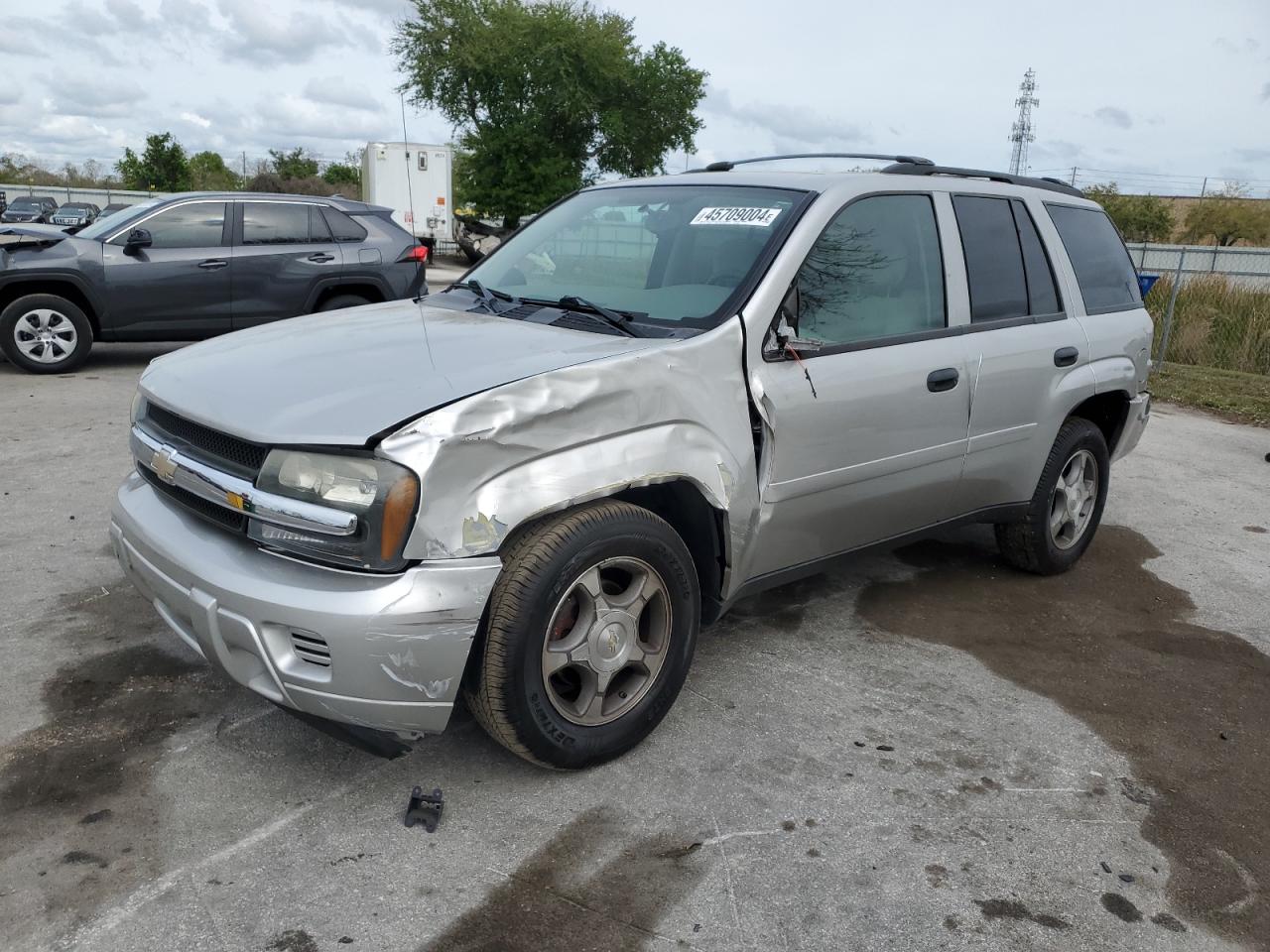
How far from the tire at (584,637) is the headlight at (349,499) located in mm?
327

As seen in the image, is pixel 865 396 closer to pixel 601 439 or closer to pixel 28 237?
pixel 601 439

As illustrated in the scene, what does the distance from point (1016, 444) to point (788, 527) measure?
1.44 m

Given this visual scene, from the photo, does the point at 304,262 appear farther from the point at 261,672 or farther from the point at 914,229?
the point at 261,672

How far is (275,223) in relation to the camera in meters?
9.66

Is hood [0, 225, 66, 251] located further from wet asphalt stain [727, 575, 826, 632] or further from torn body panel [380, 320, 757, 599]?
torn body panel [380, 320, 757, 599]

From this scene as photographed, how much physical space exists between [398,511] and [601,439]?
64 centimetres

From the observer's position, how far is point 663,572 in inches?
119

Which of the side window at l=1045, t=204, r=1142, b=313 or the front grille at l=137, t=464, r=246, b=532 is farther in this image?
the side window at l=1045, t=204, r=1142, b=313

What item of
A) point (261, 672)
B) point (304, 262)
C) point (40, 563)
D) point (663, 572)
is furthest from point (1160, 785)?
point (304, 262)

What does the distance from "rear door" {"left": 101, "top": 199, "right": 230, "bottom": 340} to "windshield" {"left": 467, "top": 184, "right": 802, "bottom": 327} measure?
6.06m

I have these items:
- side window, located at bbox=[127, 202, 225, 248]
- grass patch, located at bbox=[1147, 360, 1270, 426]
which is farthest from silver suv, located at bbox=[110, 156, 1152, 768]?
grass patch, located at bbox=[1147, 360, 1270, 426]

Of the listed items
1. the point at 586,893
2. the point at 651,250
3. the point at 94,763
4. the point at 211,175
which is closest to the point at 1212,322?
the point at 651,250

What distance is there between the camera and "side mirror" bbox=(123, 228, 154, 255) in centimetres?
906

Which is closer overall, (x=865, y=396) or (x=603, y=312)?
(x=603, y=312)
